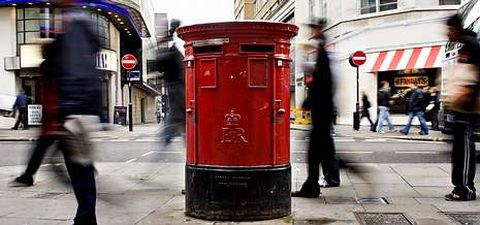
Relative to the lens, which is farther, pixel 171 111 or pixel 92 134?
pixel 171 111

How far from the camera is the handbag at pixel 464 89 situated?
18.3 ft

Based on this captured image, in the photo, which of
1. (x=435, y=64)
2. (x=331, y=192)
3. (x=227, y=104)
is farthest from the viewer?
(x=435, y=64)

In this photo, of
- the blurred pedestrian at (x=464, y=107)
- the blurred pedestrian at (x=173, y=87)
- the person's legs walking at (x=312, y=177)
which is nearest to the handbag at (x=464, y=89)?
the blurred pedestrian at (x=464, y=107)

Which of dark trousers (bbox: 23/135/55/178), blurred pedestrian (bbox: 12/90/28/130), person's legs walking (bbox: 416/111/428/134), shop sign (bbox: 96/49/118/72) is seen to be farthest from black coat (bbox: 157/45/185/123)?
shop sign (bbox: 96/49/118/72)

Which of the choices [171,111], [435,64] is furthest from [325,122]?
[435,64]

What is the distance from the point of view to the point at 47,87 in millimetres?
4125

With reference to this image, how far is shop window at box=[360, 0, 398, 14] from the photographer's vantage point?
27.8m

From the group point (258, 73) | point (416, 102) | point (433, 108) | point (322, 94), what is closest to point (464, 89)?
point (322, 94)

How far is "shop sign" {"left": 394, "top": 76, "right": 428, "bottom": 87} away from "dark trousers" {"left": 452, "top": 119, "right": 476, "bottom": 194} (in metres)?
20.6

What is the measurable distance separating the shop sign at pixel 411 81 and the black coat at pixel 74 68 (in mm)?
23756

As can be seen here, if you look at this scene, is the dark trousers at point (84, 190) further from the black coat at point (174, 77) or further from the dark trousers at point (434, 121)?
the dark trousers at point (434, 121)

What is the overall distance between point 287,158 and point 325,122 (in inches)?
38.2

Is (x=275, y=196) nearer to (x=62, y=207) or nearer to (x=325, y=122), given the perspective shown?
(x=325, y=122)

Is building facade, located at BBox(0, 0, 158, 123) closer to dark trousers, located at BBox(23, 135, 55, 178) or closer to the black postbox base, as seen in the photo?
the black postbox base
